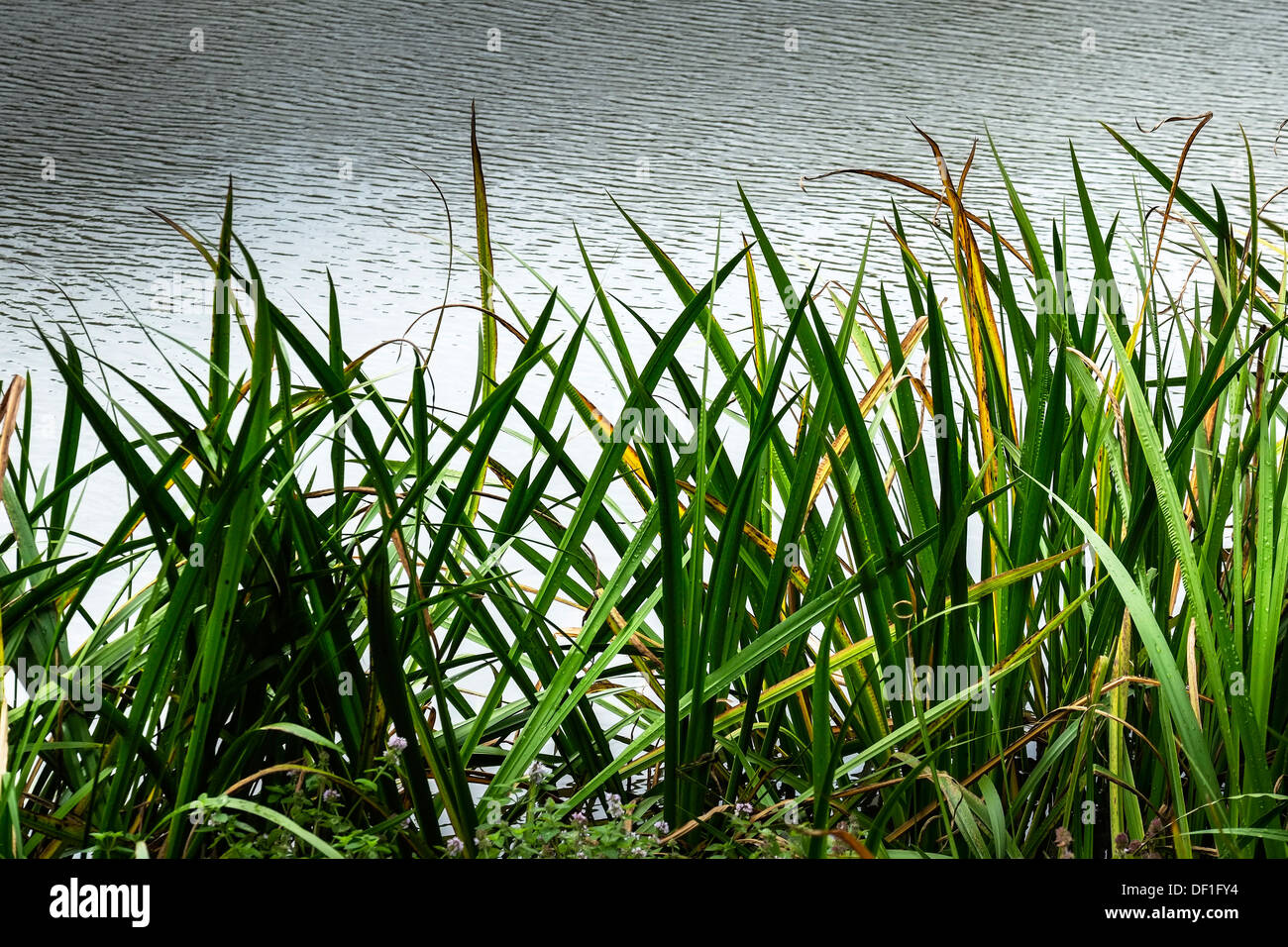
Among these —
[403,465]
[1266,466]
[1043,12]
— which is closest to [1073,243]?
[1266,466]

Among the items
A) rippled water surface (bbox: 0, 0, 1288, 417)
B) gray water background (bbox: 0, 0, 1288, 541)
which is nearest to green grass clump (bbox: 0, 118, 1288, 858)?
gray water background (bbox: 0, 0, 1288, 541)

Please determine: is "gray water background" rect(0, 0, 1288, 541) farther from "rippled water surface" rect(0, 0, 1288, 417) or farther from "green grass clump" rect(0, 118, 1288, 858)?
"green grass clump" rect(0, 118, 1288, 858)

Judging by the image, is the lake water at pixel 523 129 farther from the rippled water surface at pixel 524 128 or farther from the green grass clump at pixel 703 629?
the green grass clump at pixel 703 629

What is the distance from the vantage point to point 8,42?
363 centimetres

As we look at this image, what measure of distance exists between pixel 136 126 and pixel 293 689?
258 cm

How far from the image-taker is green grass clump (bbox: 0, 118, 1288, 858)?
1.98ft

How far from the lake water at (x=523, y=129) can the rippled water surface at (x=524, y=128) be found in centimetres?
1

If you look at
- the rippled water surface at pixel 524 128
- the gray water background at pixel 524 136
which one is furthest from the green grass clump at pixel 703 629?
the rippled water surface at pixel 524 128

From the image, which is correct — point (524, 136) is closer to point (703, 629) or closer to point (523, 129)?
point (523, 129)

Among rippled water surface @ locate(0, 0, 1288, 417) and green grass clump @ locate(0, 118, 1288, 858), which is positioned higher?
rippled water surface @ locate(0, 0, 1288, 417)

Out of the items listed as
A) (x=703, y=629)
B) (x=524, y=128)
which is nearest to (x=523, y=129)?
(x=524, y=128)

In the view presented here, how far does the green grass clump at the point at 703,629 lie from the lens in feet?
1.98

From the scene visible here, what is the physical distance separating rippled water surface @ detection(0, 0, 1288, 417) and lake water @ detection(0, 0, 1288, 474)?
11 millimetres
